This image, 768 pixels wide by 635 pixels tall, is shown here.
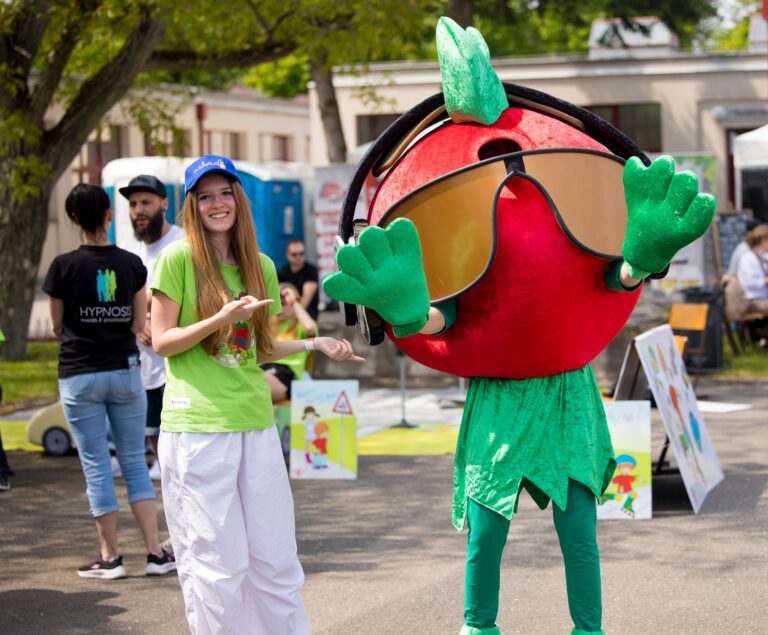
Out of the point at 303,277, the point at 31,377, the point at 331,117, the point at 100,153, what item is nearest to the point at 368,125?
the point at 331,117

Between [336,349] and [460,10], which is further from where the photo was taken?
[460,10]

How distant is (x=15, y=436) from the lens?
10.8 meters

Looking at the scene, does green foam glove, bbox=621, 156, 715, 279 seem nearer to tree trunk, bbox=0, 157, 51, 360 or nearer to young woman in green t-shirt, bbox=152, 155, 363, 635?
young woman in green t-shirt, bbox=152, 155, 363, 635

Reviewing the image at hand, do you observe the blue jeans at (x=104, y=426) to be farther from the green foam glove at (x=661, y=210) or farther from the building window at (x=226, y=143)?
the building window at (x=226, y=143)

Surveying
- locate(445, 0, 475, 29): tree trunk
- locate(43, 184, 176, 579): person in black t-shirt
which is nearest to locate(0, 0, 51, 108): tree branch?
locate(43, 184, 176, 579): person in black t-shirt

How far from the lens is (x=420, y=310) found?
154 inches

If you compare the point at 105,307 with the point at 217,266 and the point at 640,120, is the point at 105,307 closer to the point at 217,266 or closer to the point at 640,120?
the point at 217,266

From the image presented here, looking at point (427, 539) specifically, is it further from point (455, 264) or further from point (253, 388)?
point (455, 264)

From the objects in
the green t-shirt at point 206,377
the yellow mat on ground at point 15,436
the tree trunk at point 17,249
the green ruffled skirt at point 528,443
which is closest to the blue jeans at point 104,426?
the green t-shirt at point 206,377

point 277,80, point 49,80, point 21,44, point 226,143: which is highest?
point 277,80

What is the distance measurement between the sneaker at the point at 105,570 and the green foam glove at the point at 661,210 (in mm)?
3329

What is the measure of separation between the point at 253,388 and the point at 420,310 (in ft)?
3.08

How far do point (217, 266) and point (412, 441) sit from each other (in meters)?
5.70

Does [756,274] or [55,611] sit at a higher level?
[756,274]
